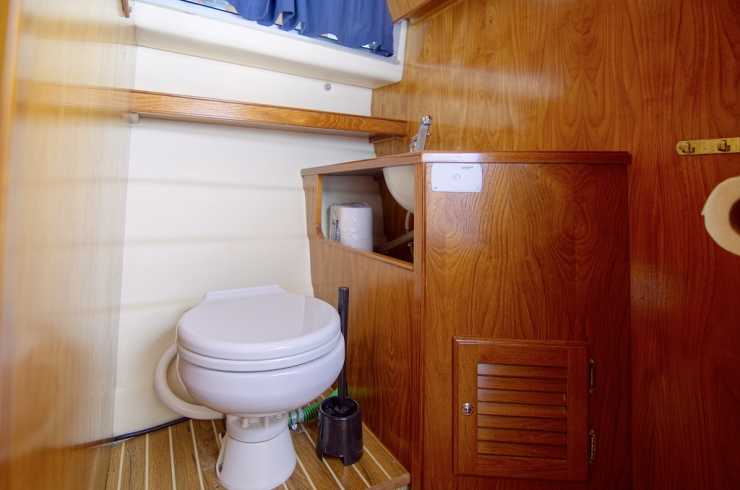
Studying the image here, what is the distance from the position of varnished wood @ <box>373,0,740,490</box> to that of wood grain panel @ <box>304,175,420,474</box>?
0.48 m

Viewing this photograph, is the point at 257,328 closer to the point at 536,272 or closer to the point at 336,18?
the point at 536,272

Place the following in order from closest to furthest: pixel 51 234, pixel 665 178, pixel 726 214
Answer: pixel 51 234, pixel 726 214, pixel 665 178

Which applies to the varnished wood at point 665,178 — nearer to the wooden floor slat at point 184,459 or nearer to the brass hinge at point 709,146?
the brass hinge at point 709,146

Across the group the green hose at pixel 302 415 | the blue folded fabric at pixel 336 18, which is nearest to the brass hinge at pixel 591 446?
the green hose at pixel 302 415

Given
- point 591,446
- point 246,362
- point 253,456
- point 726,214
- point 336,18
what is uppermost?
point 336,18

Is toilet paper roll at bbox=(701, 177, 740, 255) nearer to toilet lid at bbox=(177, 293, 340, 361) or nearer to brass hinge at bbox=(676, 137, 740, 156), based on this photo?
brass hinge at bbox=(676, 137, 740, 156)

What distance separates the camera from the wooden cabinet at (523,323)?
2.90 ft

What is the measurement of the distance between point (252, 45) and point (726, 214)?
1586mm

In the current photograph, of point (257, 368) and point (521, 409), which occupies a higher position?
point (257, 368)

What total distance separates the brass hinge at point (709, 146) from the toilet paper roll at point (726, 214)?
0.24ft

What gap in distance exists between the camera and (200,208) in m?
1.42

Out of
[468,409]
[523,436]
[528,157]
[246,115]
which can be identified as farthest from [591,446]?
[246,115]

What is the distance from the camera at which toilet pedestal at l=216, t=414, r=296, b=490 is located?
0.98 m

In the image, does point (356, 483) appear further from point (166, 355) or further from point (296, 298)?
point (166, 355)
